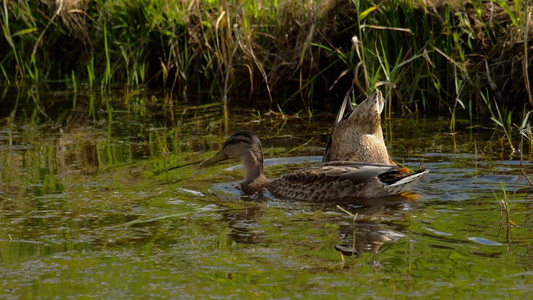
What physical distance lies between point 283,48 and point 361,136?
2.18 metres

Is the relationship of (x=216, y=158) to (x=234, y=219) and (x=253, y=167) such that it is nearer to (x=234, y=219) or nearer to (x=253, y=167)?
(x=253, y=167)

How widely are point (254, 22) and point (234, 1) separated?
29 cm

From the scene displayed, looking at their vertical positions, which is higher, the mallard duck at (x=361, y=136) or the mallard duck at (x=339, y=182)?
the mallard duck at (x=361, y=136)

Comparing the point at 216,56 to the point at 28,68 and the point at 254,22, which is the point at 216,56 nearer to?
the point at 254,22

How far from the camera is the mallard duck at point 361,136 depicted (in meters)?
6.61

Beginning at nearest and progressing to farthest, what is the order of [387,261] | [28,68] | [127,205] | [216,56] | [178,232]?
[387,261] → [178,232] → [127,205] → [216,56] → [28,68]

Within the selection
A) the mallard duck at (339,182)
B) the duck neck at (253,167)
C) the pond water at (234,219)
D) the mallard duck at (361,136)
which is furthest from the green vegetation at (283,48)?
the mallard duck at (339,182)

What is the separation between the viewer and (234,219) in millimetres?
5160

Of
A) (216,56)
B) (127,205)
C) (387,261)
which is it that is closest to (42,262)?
(127,205)

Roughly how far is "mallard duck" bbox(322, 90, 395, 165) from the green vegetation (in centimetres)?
74

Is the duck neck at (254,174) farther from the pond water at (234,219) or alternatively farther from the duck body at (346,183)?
the duck body at (346,183)

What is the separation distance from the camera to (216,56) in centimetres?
871

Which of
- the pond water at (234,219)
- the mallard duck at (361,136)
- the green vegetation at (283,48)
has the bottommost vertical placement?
the pond water at (234,219)

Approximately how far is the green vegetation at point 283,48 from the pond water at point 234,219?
0.47 metres
